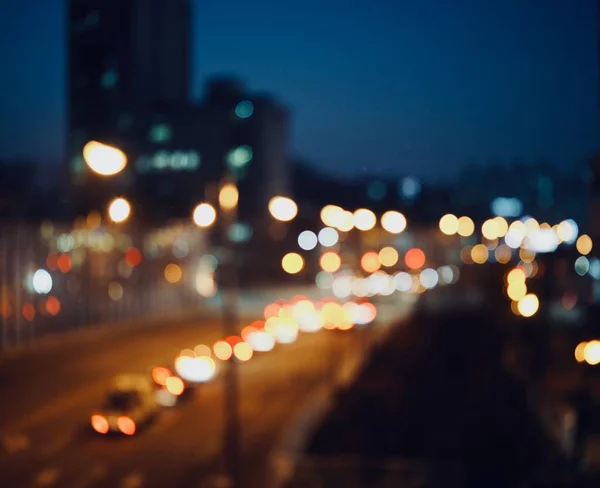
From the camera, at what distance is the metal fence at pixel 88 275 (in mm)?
36812

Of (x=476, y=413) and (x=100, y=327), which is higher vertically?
(x=100, y=327)

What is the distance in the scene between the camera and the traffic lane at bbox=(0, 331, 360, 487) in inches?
629

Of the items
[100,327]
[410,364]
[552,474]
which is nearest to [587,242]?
[552,474]

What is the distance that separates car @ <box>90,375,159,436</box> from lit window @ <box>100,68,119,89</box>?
9.10 m

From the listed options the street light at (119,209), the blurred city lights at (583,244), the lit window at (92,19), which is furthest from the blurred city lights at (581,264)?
the street light at (119,209)

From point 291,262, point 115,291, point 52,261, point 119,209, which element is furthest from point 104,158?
point 115,291

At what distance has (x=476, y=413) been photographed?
26984mm

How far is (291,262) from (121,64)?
293 inches

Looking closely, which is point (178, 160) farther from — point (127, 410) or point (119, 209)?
point (119, 209)

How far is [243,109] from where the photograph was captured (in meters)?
13.9

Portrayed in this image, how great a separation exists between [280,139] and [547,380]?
44.3 ft

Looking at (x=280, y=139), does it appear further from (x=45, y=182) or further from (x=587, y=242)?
(x=587, y=242)

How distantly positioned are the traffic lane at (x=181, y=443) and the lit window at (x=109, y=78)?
9483 mm

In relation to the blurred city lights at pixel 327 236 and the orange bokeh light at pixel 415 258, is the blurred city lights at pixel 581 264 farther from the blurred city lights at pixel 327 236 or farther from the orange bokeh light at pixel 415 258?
the orange bokeh light at pixel 415 258
